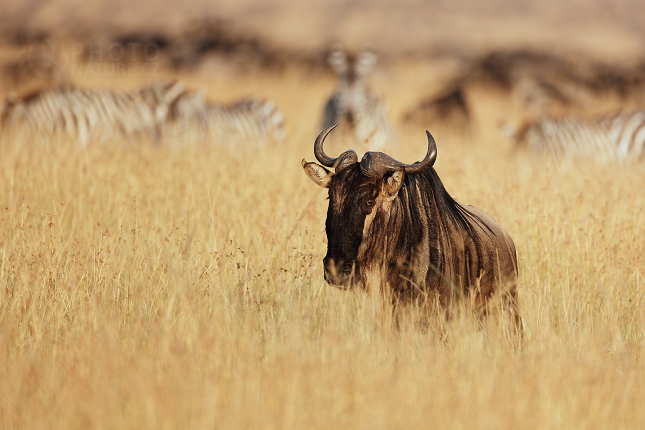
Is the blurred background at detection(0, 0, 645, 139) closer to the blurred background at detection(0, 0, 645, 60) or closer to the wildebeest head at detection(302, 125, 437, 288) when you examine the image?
the blurred background at detection(0, 0, 645, 60)

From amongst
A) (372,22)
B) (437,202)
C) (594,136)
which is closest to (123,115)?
(594,136)

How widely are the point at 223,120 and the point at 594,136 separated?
7.03 metres

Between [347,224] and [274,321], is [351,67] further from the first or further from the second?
[347,224]

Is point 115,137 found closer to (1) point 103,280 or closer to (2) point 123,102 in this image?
(2) point 123,102

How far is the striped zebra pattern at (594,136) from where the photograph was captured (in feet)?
38.5

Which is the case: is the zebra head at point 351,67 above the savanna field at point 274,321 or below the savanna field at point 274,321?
above

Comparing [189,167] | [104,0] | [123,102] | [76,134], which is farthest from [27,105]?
[104,0]

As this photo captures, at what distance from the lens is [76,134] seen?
11.0 meters

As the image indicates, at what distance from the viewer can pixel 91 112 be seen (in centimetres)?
1158

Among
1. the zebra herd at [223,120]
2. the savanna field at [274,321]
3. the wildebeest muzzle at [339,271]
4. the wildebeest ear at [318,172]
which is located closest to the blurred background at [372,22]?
the zebra herd at [223,120]

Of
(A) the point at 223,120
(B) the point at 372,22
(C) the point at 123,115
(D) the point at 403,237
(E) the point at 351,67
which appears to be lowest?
(D) the point at 403,237

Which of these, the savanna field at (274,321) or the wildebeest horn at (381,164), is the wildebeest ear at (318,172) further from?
the savanna field at (274,321)

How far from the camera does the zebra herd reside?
11.0 meters

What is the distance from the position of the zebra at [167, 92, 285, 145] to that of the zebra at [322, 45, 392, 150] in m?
1.24
